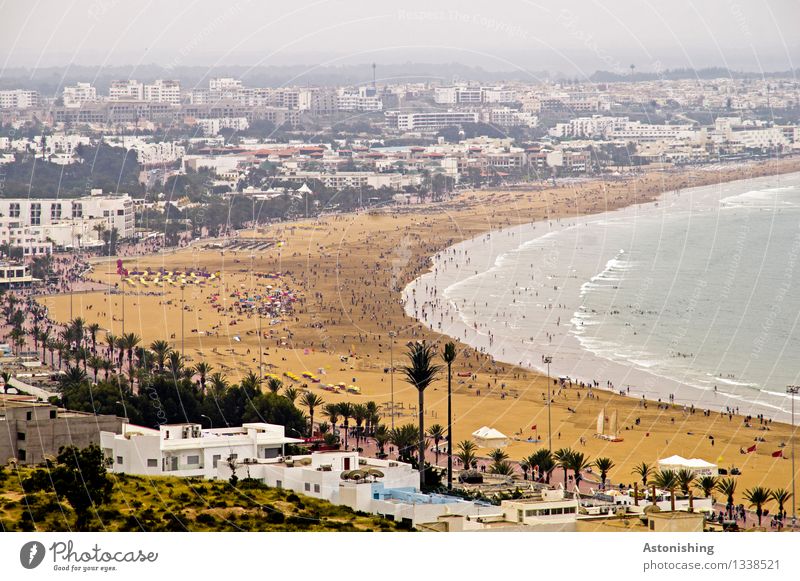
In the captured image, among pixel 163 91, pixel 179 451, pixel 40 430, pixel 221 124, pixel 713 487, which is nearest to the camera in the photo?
pixel 179 451

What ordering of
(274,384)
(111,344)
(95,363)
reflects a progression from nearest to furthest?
(274,384) → (95,363) → (111,344)

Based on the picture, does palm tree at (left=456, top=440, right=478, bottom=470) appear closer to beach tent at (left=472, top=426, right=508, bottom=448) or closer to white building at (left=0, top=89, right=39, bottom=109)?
beach tent at (left=472, top=426, right=508, bottom=448)

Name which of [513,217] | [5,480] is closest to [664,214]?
[513,217]

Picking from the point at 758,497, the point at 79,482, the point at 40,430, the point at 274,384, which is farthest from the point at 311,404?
the point at 79,482

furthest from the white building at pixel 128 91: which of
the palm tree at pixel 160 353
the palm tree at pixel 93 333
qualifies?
the palm tree at pixel 160 353

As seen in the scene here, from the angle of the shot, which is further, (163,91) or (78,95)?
(78,95)

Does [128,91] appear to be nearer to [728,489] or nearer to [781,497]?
[728,489]
